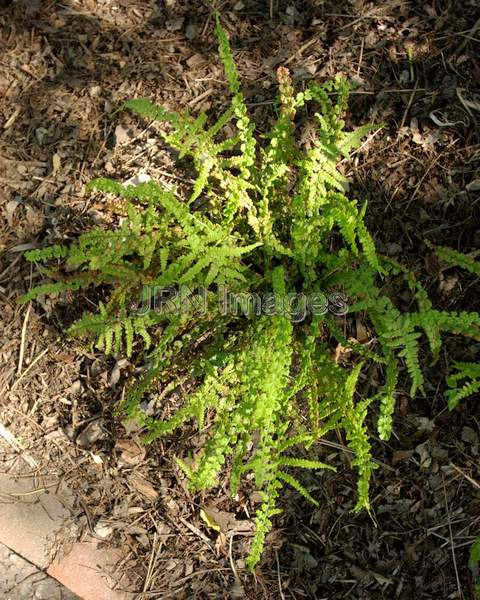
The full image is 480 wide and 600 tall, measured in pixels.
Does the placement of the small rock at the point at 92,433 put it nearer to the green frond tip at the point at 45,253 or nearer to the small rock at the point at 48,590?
the small rock at the point at 48,590

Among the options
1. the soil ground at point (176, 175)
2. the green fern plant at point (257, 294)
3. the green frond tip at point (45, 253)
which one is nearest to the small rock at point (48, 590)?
the soil ground at point (176, 175)

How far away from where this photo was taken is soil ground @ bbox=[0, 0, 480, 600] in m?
2.25

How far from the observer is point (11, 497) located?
242 centimetres

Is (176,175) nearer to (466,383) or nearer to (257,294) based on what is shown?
(257,294)

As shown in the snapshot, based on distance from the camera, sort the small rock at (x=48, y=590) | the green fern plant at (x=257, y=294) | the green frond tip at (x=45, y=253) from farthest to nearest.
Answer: the small rock at (x=48, y=590)
the green frond tip at (x=45, y=253)
the green fern plant at (x=257, y=294)

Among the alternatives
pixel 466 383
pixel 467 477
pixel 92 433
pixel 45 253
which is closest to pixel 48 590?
pixel 92 433

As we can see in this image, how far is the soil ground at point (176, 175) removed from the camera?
2.25m

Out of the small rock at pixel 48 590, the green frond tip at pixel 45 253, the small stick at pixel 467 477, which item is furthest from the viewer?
the small rock at pixel 48 590

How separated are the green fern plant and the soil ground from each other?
20cm

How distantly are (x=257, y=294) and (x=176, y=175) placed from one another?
24.7 inches

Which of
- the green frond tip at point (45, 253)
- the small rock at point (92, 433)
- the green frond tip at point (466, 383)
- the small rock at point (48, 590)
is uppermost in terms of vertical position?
the green frond tip at point (45, 253)

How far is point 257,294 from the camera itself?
2109mm

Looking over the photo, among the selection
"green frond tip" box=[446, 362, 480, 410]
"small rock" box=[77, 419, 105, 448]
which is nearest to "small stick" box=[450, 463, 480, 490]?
"green frond tip" box=[446, 362, 480, 410]

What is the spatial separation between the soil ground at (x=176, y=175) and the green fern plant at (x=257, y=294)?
7.7 inches
